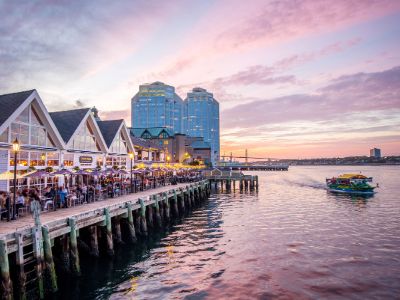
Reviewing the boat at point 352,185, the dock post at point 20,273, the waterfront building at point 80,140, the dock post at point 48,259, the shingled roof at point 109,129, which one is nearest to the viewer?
the dock post at point 20,273

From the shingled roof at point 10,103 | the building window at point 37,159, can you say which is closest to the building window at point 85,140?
the building window at point 37,159

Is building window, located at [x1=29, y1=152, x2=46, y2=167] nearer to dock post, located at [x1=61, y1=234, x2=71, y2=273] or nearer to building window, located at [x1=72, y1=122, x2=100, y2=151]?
building window, located at [x1=72, y1=122, x2=100, y2=151]

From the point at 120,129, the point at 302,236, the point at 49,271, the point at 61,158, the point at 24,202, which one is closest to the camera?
the point at 49,271

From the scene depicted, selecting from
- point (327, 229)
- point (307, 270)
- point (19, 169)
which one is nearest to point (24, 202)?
point (19, 169)

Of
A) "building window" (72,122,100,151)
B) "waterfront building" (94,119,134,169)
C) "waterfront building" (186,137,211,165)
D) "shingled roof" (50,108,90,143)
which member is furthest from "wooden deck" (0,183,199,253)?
"waterfront building" (186,137,211,165)

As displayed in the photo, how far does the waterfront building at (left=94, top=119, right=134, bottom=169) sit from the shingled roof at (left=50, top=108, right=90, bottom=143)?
519 cm

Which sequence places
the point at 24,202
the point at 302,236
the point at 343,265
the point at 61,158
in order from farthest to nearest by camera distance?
1. the point at 61,158
2. the point at 302,236
3. the point at 24,202
4. the point at 343,265

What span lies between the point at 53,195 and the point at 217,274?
1223 cm

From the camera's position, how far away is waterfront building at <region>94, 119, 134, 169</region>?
113ft

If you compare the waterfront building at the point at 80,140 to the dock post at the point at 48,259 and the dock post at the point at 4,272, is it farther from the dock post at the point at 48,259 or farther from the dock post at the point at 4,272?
the dock post at the point at 4,272

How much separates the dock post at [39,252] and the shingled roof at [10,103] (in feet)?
36.3

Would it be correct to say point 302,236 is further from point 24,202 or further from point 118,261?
point 24,202

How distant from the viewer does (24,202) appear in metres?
18.4

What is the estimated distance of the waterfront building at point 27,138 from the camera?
20.4m
